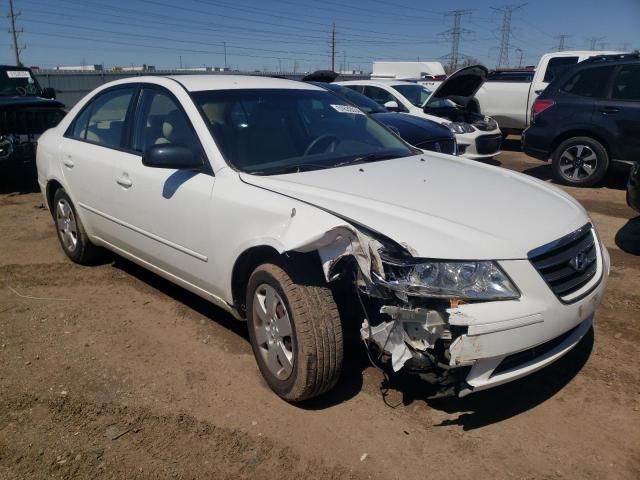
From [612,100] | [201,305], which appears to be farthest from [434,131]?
[201,305]

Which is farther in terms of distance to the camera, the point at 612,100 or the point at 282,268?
the point at 612,100

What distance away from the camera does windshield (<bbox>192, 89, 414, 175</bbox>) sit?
10.8 feet

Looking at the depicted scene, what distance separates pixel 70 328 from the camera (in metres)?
3.87

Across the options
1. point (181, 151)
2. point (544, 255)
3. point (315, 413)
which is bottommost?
point (315, 413)

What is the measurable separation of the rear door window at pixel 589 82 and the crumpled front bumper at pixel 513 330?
604cm

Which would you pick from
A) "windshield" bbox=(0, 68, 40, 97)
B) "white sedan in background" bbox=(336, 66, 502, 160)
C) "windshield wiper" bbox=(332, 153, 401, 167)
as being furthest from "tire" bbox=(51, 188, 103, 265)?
"windshield" bbox=(0, 68, 40, 97)

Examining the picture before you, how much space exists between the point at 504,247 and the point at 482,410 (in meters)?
0.95

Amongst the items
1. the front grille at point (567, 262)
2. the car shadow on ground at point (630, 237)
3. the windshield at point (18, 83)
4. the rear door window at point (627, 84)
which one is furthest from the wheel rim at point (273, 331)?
the windshield at point (18, 83)

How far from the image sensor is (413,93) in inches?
463

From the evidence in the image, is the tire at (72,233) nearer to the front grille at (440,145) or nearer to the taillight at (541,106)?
the front grille at (440,145)

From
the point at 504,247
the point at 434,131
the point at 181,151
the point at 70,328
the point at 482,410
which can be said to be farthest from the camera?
the point at 434,131

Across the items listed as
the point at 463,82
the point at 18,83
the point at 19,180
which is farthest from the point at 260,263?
the point at 18,83

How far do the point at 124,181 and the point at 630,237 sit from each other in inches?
195

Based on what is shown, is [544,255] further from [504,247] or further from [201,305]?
[201,305]
